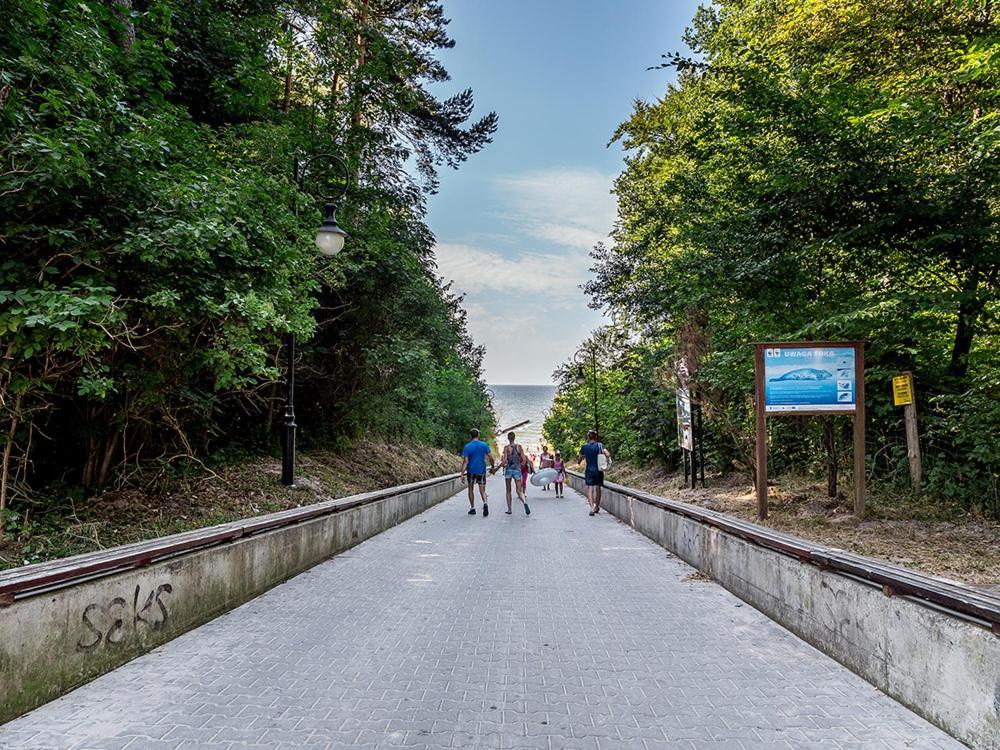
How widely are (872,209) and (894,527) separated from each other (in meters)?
4.19

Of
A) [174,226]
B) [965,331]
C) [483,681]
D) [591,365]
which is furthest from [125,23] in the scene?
[591,365]

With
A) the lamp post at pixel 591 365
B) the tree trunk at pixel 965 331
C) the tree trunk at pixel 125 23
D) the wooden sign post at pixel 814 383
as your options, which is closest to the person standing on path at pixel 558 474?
the lamp post at pixel 591 365

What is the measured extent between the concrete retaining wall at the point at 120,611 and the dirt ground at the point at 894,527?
20.0 feet

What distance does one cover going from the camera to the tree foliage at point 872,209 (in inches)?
297

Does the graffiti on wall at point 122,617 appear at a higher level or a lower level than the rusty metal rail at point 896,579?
lower

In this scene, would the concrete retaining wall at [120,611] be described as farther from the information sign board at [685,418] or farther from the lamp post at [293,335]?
the information sign board at [685,418]

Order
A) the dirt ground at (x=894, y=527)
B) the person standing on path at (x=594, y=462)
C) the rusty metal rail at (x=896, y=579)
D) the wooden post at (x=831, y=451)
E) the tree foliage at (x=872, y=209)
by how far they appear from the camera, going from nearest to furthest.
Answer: the rusty metal rail at (x=896, y=579) < the dirt ground at (x=894, y=527) < the tree foliage at (x=872, y=209) < the wooden post at (x=831, y=451) < the person standing on path at (x=594, y=462)

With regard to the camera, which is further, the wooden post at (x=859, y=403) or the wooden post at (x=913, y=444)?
the wooden post at (x=913, y=444)

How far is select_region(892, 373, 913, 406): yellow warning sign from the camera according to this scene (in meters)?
8.23

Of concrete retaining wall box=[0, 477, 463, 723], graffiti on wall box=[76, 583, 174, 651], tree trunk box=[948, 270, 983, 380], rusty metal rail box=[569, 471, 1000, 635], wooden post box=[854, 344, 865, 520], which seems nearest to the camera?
rusty metal rail box=[569, 471, 1000, 635]

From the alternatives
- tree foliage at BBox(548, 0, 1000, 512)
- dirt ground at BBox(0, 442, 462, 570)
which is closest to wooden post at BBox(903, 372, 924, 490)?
tree foliage at BBox(548, 0, 1000, 512)

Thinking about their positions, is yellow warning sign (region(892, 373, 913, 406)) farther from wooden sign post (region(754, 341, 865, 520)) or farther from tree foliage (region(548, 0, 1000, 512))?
wooden sign post (region(754, 341, 865, 520))

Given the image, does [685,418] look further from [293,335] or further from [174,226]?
[174,226]

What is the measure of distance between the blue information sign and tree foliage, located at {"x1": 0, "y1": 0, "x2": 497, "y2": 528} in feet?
21.4
